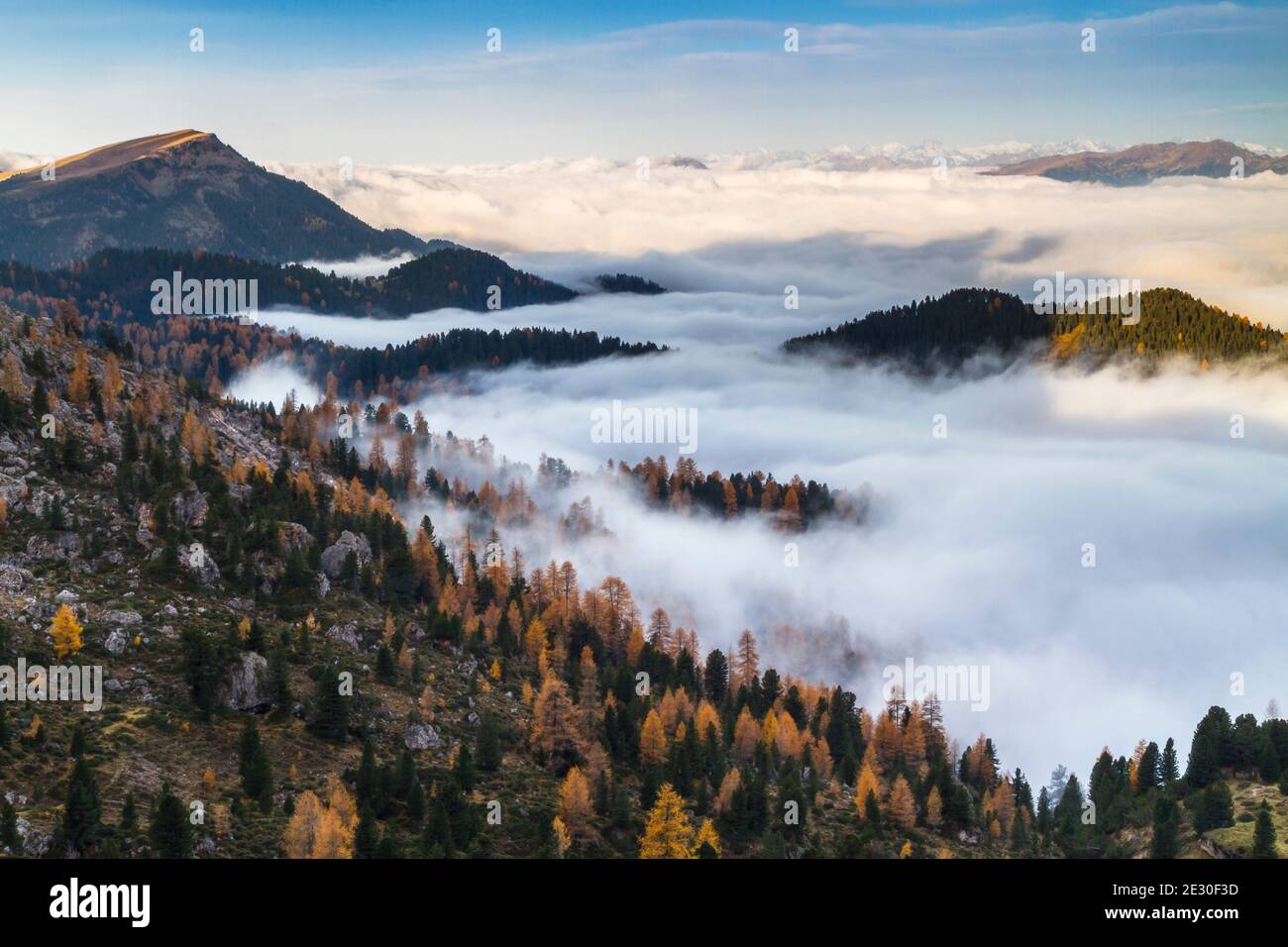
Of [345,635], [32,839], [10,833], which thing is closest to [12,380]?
[345,635]

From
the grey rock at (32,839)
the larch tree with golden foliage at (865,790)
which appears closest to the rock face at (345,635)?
the grey rock at (32,839)

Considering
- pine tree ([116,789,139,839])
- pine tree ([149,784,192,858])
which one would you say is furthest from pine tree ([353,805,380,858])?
pine tree ([116,789,139,839])

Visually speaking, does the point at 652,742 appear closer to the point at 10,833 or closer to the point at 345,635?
the point at 345,635

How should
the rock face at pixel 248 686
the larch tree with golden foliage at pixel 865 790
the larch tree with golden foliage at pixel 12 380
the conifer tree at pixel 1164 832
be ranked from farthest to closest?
the larch tree with golden foliage at pixel 12 380 < the larch tree with golden foliage at pixel 865 790 < the conifer tree at pixel 1164 832 < the rock face at pixel 248 686

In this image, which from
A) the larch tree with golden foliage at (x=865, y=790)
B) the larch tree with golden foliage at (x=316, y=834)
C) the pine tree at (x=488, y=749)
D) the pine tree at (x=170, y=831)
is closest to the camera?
the pine tree at (x=170, y=831)

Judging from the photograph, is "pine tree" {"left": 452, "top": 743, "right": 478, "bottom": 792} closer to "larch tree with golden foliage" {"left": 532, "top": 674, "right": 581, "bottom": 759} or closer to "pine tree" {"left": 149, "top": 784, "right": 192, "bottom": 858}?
"larch tree with golden foliage" {"left": 532, "top": 674, "right": 581, "bottom": 759}

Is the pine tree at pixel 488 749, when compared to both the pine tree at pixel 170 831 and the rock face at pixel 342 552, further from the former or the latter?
the rock face at pixel 342 552
